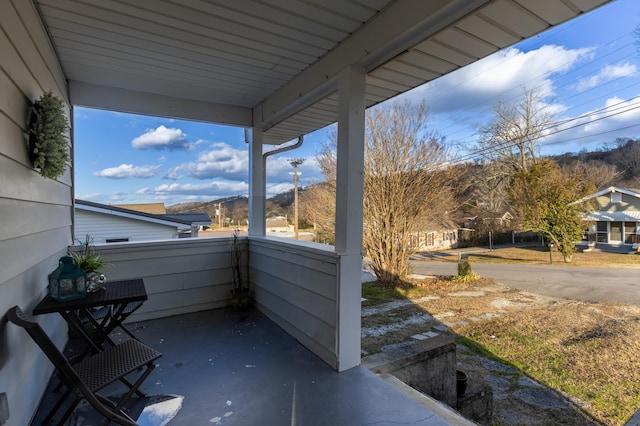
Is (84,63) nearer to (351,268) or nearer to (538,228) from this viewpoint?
(351,268)

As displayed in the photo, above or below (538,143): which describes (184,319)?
below

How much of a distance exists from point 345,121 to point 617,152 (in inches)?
514

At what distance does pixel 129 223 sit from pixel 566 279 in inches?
438

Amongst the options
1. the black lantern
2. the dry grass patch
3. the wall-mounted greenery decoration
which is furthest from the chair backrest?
the dry grass patch

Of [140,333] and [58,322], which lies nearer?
[58,322]

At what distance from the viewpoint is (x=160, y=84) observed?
3.10 m

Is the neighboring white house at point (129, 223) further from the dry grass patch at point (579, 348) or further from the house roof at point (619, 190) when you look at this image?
the house roof at point (619, 190)

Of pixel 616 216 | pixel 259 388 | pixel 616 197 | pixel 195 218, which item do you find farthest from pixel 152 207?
pixel 616 216

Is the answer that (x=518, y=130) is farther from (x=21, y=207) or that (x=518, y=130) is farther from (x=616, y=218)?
(x=21, y=207)

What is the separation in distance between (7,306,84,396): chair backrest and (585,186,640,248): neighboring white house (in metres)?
16.8

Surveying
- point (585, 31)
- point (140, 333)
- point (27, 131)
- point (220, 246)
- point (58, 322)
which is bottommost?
point (140, 333)

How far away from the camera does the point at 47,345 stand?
4.32 ft

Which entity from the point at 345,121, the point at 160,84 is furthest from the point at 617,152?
the point at 160,84

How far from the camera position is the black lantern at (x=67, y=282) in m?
1.94
